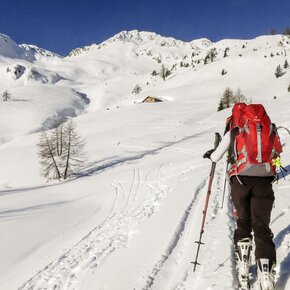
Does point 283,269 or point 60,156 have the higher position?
point 283,269

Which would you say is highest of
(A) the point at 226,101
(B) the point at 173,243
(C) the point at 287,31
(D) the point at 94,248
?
(C) the point at 287,31

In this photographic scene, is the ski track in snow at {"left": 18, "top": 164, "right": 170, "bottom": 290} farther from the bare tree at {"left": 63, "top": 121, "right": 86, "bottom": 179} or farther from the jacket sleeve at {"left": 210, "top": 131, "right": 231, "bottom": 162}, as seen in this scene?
the bare tree at {"left": 63, "top": 121, "right": 86, "bottom": 179}

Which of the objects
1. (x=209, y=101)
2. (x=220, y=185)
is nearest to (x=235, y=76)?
(x=209, y=101)

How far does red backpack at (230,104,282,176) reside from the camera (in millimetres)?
4543

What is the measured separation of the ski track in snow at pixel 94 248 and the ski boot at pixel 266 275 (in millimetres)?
3485

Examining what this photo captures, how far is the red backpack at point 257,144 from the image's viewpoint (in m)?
4.54

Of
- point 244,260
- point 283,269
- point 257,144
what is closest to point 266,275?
point 244,260

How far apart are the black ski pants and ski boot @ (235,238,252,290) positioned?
0.28 m

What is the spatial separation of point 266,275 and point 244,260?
0.46m

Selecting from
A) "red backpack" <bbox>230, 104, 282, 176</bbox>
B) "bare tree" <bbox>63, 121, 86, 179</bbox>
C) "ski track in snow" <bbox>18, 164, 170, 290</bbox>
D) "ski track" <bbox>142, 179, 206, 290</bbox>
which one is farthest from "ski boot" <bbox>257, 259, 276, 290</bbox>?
"bare tree" <bbox>63, 121, 86, 179</bbox>

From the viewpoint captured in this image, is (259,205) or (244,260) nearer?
(259,205)

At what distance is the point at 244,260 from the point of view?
496 centimetres

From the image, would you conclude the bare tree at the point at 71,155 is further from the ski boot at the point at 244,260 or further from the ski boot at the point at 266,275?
the ski boot at the point at 266,275

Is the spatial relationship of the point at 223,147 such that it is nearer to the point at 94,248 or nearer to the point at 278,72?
the point at 94,248
